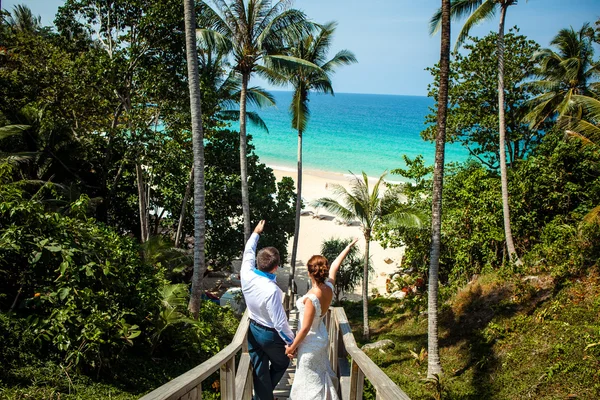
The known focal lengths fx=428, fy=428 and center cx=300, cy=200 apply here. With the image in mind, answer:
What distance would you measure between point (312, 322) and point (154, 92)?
40.5 feet

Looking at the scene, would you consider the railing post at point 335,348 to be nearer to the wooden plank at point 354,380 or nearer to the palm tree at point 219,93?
the wooden plank at point 354,380

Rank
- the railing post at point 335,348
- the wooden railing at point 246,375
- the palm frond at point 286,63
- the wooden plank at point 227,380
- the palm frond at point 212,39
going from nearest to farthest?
the wooden railing at point 246,375
the wooden plank at point 227,380
the railing post at point 335,348
the palm frond at point 212,39
the palm frond at point 286,63

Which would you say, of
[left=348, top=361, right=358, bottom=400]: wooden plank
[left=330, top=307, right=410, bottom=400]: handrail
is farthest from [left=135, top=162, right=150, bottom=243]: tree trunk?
[left=348, top=361, right=358, bottom=400]: wooden plank

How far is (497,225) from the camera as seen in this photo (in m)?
14.2

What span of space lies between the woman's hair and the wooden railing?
1.91ft

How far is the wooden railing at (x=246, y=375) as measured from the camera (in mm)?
2342

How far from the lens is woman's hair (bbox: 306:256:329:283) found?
145 inches

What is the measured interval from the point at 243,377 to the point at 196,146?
20.7 feet

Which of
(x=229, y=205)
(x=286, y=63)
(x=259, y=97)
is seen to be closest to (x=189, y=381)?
(x=286, y=63)

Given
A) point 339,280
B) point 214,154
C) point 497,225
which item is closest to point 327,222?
point 339,280

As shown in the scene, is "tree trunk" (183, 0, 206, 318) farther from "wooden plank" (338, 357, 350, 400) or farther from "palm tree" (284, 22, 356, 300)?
"palm tree" (284, 22, 356, 300)

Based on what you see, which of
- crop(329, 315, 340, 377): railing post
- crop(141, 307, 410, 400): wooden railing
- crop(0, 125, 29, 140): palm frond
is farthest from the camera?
crop(0, 125, 29, 140): palm frond

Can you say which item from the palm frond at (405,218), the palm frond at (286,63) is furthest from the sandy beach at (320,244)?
the palm frond at (286,63)

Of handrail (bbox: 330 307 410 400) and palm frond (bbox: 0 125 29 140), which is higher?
palm frond (bbox: 0 125 29 140)
